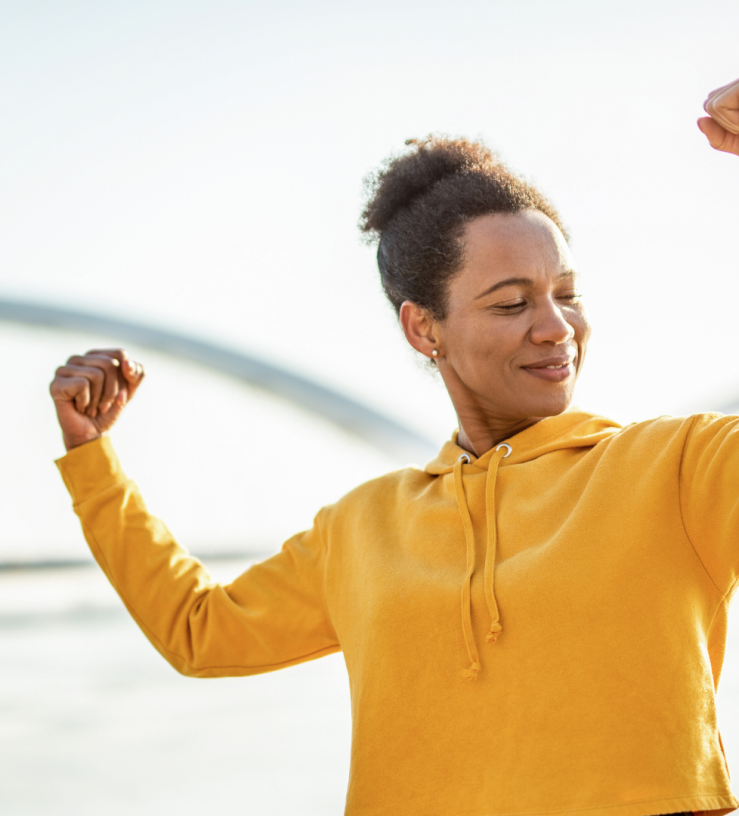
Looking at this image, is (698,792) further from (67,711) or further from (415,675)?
(67,711)

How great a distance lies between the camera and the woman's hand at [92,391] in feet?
6.34

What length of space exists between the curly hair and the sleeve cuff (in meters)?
0.71

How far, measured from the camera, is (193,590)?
1.91 m

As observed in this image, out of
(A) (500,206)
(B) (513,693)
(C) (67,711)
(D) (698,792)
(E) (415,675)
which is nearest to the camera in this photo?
(D) (698,792)

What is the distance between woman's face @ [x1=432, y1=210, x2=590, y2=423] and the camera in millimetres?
1552

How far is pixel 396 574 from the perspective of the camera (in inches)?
61.2

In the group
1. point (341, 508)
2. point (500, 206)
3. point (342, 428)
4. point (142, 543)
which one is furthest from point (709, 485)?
point (342, 428)

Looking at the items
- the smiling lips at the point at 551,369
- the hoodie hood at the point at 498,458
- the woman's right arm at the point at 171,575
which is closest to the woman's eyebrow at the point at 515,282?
the smiling lips at the point at 551,369

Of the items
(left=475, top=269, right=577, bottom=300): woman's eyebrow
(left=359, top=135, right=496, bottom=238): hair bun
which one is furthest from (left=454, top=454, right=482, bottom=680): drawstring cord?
(left=359, top=135, right=496, bottom=238): hair bun

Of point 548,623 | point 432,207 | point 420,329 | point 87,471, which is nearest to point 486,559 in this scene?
point 548,623

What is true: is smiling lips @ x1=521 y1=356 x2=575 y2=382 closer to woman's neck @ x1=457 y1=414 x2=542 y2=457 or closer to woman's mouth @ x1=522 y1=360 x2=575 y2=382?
woman's mouth @ x1=522 y1=360 x2=575 y2=382

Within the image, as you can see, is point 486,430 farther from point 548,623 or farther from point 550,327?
point 548,623

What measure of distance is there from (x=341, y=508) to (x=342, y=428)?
3.22 m

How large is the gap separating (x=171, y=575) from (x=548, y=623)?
0.89 m
